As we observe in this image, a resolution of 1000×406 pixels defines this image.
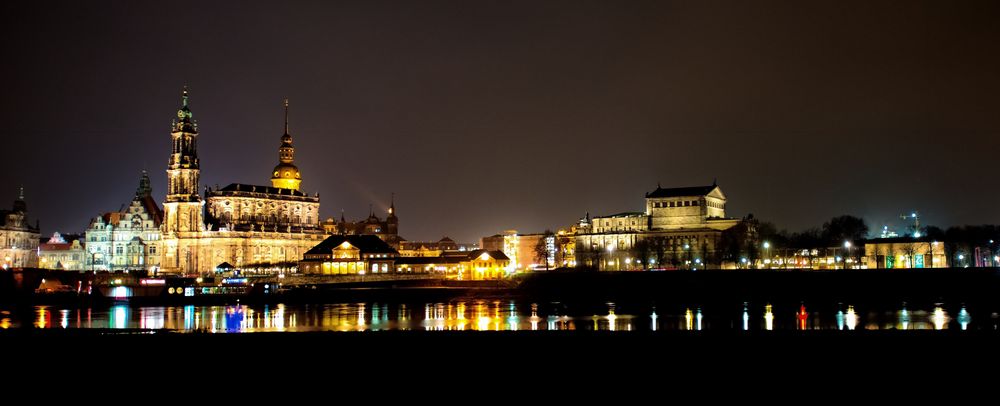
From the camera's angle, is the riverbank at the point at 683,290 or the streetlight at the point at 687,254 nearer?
the riverbank at the point at 683,290

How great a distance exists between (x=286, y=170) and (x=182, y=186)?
83.6 feet

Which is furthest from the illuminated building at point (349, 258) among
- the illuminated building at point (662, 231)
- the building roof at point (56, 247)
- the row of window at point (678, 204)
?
the building roof at point (56, 247)

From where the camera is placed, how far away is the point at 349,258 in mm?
123688

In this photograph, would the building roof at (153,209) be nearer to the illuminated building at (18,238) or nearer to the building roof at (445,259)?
the illuminated building at (18,238)

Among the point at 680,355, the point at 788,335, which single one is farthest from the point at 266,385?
the point at 788,335

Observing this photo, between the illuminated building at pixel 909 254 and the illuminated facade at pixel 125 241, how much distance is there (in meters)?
107

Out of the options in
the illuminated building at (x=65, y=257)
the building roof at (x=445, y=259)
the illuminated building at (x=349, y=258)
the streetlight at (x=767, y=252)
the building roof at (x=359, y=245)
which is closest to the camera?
the building roof at (x=445, y=259)

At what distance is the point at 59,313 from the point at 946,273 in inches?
3060

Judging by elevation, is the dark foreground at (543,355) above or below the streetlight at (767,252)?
below

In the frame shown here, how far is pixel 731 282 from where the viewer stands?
89.2 metres

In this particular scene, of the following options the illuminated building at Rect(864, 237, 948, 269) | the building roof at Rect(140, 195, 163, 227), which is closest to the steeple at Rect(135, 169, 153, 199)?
the building roof at Rect(140, 195, 163, 227)

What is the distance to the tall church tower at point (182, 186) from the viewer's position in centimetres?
13662

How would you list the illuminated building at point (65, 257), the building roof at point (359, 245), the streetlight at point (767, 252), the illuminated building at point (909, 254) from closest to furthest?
the illuminated building at point (909, 254) → the building roof at point (359, 245) → the streetlight at point (767, 252) → the illuminated building at point (65, 257)

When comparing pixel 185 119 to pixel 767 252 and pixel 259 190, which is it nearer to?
pixel 259 190
